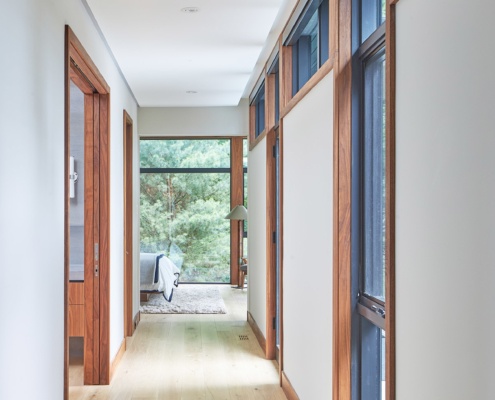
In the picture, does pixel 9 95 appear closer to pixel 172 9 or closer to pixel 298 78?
pixel 172 9

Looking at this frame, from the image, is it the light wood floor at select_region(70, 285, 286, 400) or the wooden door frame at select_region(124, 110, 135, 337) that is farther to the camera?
the wooden door frame at select_region(124, 110, 135, 337)

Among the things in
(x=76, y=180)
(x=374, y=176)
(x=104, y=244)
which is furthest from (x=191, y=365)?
(x=374, y=176)

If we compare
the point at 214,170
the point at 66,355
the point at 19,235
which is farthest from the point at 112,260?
the point at 214,170

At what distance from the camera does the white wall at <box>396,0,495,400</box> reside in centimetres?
112

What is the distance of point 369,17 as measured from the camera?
2311mm

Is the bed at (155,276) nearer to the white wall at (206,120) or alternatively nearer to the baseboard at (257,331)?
the baseboard at (257,331)

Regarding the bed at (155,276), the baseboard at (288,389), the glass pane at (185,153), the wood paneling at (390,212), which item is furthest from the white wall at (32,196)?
the glass pane at (185,153)

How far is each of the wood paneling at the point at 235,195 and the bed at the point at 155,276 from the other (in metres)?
1.46

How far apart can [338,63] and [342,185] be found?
0.53 metres

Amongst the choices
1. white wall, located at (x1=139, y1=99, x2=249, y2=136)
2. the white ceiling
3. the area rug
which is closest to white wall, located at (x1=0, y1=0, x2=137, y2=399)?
the white ceiling

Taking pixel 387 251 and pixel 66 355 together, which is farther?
pixel 66 355

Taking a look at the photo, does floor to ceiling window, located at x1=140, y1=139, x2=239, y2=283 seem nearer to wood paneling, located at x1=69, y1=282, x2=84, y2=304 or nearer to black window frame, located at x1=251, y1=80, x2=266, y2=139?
black window frame, located at x1=251, y1=80, x2=266, y2=139

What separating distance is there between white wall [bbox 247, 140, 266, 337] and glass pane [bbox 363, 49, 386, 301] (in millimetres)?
2558

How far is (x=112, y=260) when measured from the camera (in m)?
4.20
